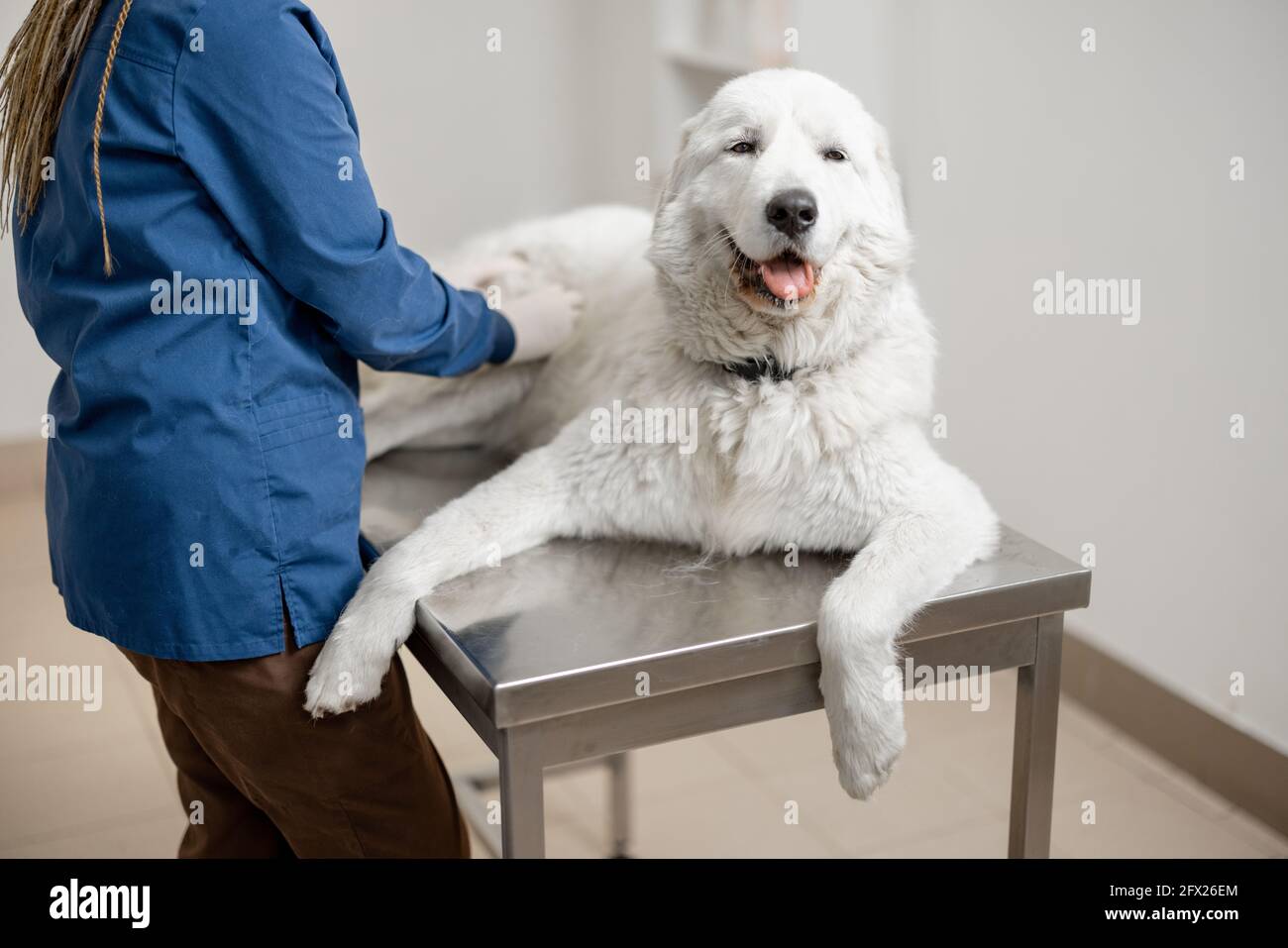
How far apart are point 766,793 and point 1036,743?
3.87 ft

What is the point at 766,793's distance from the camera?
271 cm

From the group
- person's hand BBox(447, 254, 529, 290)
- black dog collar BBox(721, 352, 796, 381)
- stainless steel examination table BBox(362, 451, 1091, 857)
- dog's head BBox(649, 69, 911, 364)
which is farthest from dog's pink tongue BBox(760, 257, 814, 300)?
person's hand BBox(447, 254, 529, 290)

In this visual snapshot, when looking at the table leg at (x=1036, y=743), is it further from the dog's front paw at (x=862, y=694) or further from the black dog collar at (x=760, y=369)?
the black dog collar at (x=760, y=369)

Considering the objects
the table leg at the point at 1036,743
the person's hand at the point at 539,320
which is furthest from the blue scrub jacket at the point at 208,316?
the table leg at the point at 1036,743

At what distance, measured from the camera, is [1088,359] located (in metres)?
2.76

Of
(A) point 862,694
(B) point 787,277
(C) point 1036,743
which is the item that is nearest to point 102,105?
(B) point 787,277

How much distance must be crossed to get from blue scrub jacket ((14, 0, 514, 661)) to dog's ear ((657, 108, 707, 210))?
39cm

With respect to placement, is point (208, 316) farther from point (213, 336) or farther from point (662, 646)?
point (662, 646)

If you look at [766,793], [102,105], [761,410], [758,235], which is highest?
[102,105]

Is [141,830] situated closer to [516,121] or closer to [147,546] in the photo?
[147,546]

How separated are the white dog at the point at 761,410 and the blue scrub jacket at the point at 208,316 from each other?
16cm

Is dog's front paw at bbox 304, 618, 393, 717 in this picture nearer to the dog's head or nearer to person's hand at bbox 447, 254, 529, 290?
the dog's head

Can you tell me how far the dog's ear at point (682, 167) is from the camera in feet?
5.52

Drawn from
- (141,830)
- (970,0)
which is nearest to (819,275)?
(970,0)
